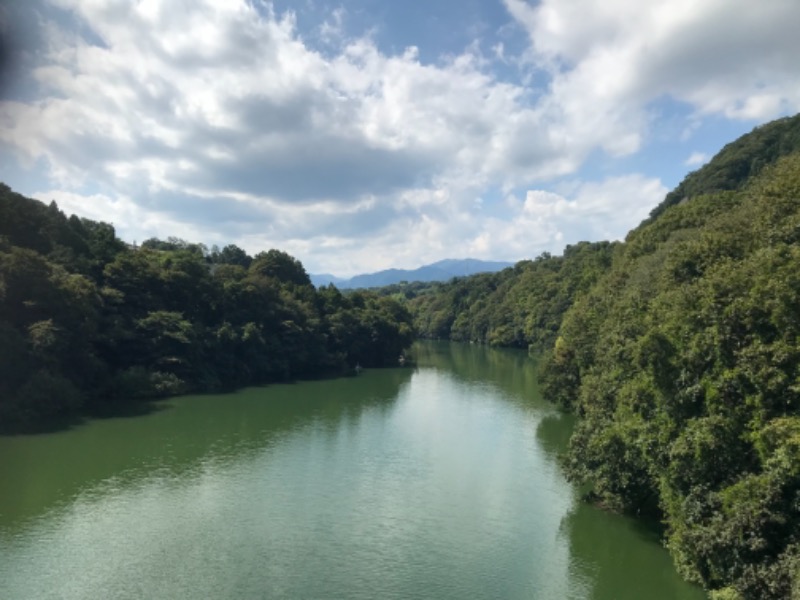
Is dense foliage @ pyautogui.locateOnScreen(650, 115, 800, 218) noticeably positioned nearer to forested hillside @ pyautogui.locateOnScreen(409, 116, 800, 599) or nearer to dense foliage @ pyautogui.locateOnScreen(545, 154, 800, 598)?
forested hillside @ pyautogui.locateOnScreen(409, 116, 800, 599)

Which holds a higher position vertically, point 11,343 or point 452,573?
point 11,343

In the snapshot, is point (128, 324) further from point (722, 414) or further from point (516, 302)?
point (516, 302)

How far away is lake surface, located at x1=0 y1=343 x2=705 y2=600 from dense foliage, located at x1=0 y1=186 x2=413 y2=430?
4.70 metres

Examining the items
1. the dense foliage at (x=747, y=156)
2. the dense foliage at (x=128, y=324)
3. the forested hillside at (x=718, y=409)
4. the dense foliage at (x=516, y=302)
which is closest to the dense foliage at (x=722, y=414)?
the forested hillside at (x=718, y=409)

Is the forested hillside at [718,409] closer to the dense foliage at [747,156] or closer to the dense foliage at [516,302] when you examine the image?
the dense foliage at [516,302]

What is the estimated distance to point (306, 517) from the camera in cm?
2061

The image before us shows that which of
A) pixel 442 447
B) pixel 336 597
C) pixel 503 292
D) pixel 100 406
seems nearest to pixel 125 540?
pixel 336 597

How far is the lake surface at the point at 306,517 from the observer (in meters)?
16.0

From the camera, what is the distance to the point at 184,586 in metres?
15.5

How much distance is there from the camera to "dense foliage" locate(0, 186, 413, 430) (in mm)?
33438

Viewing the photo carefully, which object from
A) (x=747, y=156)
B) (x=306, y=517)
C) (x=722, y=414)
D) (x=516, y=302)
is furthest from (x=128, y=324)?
(x=516, y=302)

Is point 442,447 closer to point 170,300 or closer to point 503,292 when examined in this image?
point 170,300

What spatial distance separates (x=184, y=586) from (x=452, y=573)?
23.4 feet

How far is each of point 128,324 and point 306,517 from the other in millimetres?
28769
